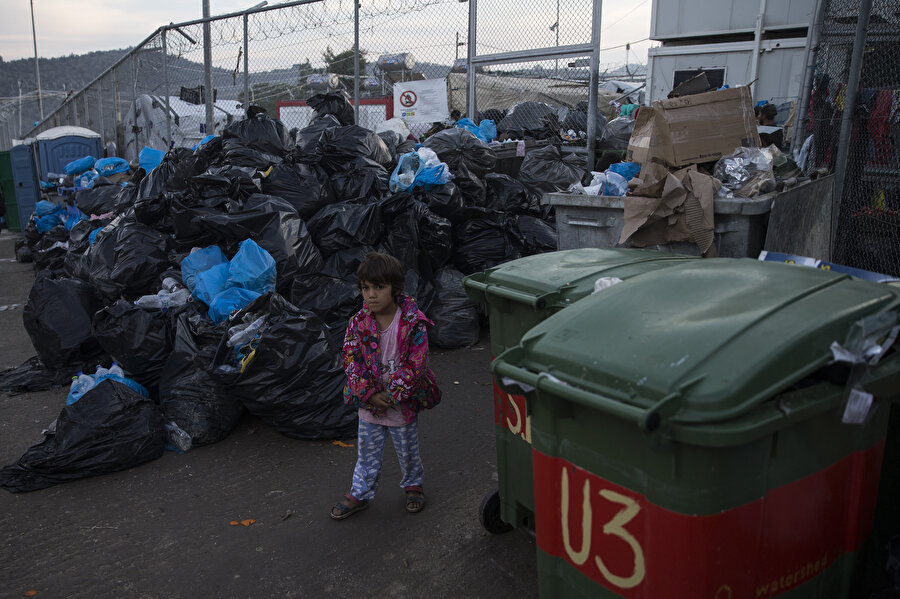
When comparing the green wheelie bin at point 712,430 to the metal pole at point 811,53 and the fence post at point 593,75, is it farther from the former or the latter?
the fence post at point 593,75

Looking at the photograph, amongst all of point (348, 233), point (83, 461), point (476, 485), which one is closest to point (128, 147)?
point (348, 233)

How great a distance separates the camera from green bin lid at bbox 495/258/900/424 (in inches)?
53.6

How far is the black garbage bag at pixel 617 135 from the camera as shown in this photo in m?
6.77

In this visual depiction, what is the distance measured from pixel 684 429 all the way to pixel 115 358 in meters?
3.93

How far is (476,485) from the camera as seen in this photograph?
123 inches

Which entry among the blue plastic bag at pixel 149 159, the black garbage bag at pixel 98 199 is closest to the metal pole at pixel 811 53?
the blue plastic bag at pixel 149 159

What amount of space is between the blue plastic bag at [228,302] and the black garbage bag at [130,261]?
4.15ft

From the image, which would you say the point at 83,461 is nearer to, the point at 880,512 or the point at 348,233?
the point at 348,233

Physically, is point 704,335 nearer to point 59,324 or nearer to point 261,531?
point 261,531

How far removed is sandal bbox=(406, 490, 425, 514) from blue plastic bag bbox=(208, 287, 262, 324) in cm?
186

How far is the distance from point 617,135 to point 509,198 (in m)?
1.82

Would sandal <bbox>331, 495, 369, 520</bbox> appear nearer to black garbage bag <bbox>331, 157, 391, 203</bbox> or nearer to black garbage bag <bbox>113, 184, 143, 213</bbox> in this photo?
black garbage bag <bbox>331, 157, 391, 203</bbox>

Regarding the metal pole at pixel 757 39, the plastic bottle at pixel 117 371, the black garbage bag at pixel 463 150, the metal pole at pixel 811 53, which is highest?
the metal pole at pixel 757 39

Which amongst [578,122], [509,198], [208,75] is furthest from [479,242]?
[208,75]
